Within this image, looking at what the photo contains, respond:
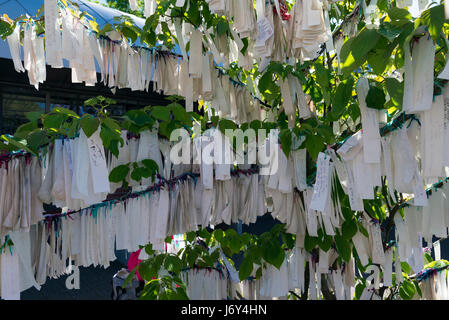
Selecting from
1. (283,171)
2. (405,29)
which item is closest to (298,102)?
(283,171)

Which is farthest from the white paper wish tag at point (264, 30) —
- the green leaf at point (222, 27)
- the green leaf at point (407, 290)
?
the green leaf at point (407, 290)

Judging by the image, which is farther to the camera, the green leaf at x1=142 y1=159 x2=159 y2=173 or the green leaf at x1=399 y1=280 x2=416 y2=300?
the green leaf at x1=399 y1=280 x2=416 y2=300

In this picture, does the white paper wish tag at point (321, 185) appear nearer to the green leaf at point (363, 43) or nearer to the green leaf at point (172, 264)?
the green leaf at point (363, 43)

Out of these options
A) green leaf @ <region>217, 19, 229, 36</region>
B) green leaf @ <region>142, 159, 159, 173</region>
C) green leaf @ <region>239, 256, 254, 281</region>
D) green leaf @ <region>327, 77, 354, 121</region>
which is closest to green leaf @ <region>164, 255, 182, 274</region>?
green leaf @ <region>239, 256, 254, 281</region>

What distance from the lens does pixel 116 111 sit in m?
8.11

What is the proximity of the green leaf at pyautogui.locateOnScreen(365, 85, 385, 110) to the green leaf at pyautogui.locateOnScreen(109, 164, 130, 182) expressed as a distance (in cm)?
100

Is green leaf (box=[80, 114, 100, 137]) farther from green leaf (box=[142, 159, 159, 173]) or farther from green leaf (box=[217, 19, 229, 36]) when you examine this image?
green leaf (box=[217, 19, 229, 36])

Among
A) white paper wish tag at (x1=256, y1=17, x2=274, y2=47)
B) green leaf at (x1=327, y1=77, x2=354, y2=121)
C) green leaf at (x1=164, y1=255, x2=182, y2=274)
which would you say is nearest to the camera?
green leaf at (x1=327, y1=77, x2=354, y2=121)

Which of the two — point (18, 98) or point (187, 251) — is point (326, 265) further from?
point (18, 98)

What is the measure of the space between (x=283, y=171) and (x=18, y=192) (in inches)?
42.3

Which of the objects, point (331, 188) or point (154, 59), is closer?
point (331, 188)

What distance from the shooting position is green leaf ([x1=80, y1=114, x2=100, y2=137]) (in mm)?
1540

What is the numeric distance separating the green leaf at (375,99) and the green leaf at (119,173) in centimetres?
100

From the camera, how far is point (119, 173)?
1.73 meters
